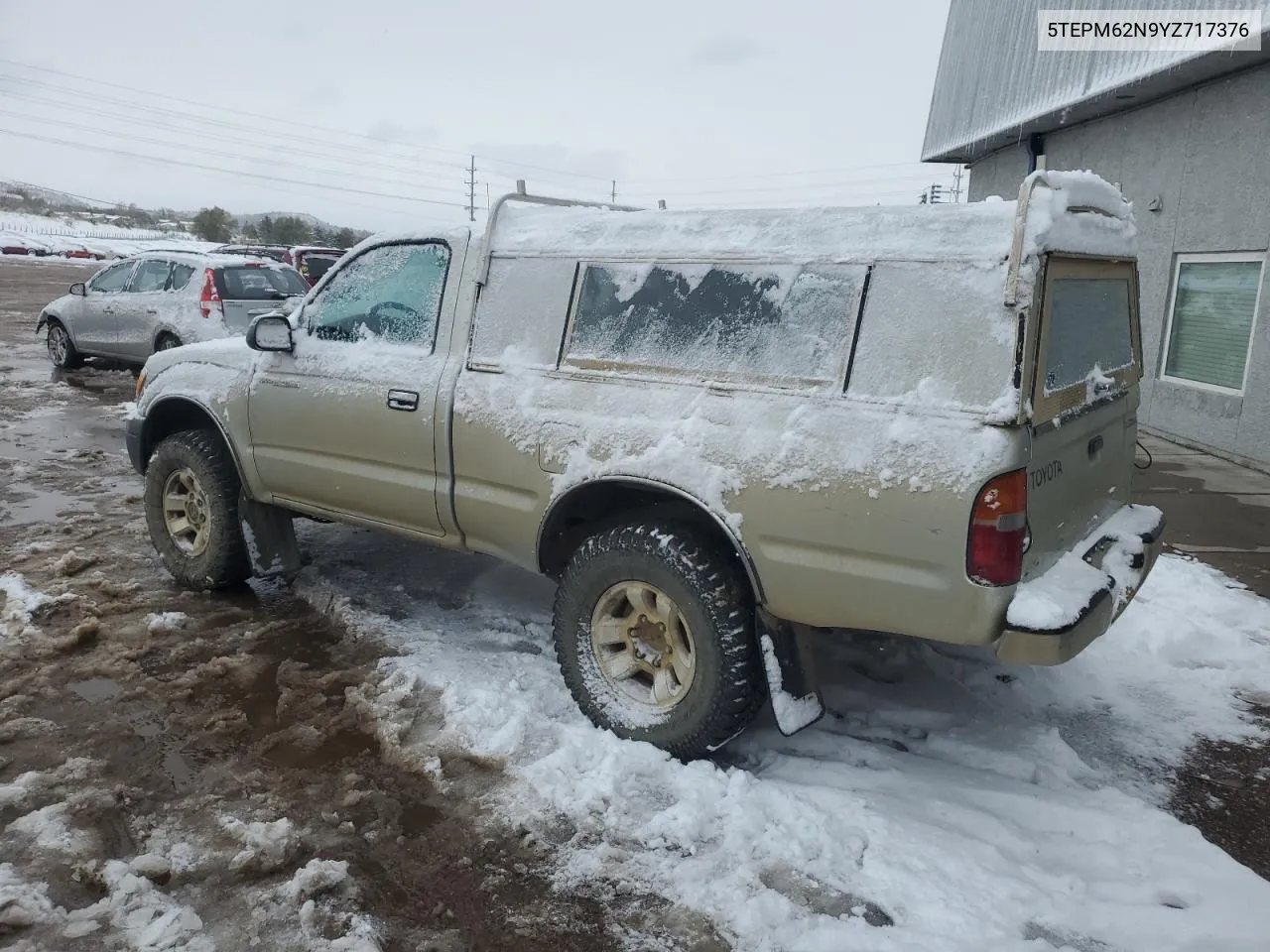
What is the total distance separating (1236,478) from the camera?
804cm

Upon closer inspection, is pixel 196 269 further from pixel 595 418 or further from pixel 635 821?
pixel 635 821

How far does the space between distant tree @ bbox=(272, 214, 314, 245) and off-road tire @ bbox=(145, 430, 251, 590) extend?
59433mm

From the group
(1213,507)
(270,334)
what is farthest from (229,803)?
(1213,507)

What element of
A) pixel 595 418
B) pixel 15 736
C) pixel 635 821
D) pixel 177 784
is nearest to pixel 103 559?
pixel 15 736

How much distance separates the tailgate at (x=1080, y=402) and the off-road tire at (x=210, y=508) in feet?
12.7

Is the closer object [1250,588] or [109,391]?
[1250,588]

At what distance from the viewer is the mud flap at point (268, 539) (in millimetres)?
4887

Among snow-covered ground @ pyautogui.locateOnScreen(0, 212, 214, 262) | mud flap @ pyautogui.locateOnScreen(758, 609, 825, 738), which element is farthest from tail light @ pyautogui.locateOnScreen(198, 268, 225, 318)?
snow-covered ground @ pyautogui.locateOnScreen(0, 212, 214, 262)

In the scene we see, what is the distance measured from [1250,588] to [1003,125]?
888cm

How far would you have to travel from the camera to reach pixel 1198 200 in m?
9.25

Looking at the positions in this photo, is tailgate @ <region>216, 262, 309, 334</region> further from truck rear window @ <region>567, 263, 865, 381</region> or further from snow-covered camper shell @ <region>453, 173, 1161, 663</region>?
truck rear window @ <region>567, 263, 865, 381</region>

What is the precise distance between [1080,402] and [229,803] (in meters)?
3.24

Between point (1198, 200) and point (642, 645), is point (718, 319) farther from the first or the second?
point (1198, 200)

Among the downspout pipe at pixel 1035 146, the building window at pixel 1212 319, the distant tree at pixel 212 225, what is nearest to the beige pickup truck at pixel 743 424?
the building window at pixel 1212 319
